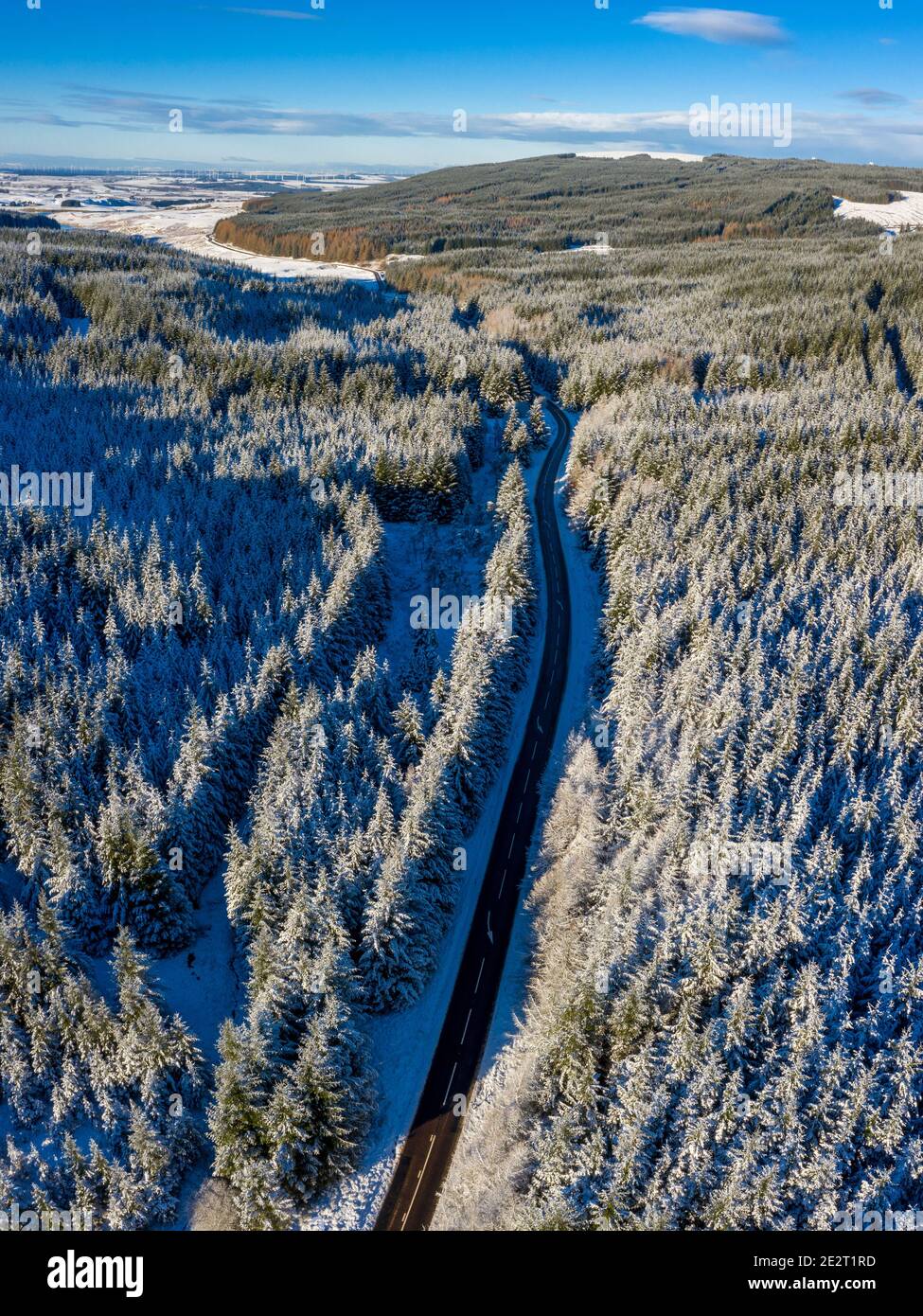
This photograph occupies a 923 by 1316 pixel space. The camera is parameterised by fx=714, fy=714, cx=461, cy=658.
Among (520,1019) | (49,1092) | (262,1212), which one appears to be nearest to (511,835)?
(520,1019)

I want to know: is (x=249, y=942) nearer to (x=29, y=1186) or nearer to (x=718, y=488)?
(x=29, y=1186)

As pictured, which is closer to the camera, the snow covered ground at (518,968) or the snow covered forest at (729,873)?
the snow covered forest at (729,873)
